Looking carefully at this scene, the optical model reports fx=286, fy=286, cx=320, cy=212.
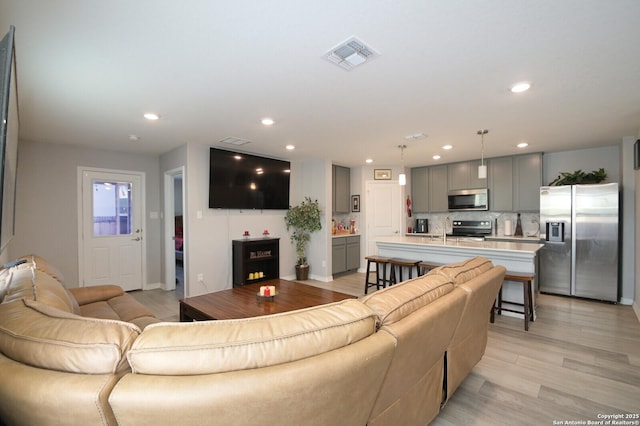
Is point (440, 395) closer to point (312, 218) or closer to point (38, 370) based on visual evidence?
point (38, 370)

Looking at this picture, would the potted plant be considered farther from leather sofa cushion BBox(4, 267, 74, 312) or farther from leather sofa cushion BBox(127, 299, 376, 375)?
leather sofa cushion BBox(127, 299, 376, 375)

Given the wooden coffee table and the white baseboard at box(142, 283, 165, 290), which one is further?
the white baseboard at box(142, 283, 165, 290)

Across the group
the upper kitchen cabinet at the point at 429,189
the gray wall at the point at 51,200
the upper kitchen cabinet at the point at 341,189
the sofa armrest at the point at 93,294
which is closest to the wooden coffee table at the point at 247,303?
the sofa armrest at the point at 93,294

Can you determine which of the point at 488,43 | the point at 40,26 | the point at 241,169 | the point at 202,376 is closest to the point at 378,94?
the point at 488,43

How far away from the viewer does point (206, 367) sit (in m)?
0.77

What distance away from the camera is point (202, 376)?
750 mm

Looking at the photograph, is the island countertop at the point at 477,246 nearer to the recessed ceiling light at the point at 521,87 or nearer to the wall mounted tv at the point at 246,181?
the recessed ceiling light at the point at 521,87

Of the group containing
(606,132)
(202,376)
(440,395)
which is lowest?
(440,395)

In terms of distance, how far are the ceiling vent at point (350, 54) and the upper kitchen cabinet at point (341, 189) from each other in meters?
Result: 4.15

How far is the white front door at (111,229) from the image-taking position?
179 inches

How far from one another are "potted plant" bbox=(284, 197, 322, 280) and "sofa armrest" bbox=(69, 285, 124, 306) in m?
3.17

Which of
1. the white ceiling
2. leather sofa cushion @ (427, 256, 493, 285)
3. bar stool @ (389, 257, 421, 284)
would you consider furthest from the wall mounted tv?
leather sofa cushion @ (427, 256, 493, 285)

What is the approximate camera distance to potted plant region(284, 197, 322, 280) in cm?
561

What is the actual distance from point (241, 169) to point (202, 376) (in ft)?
14.5
